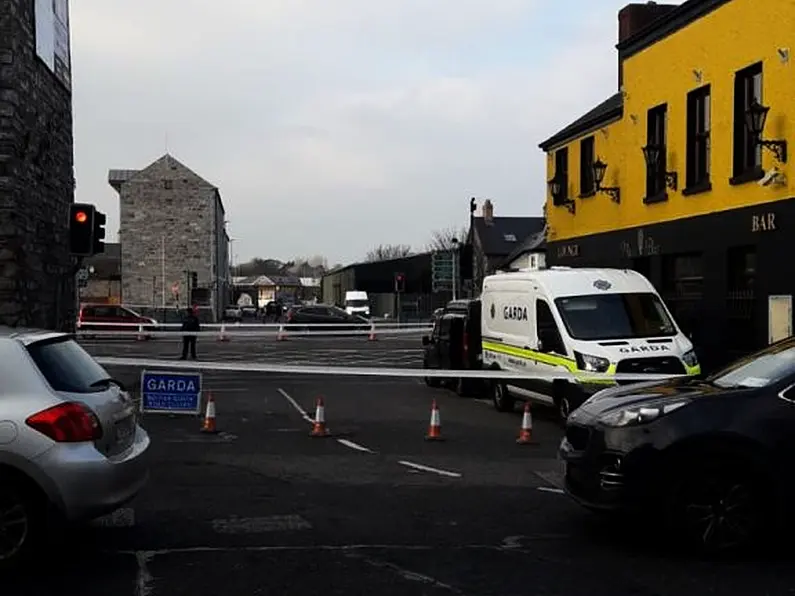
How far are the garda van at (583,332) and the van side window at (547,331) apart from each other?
0.01 metres

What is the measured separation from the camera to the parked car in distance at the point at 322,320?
4691cm

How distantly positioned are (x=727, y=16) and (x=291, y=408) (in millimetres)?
10689

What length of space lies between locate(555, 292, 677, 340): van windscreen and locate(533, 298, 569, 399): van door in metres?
0.21

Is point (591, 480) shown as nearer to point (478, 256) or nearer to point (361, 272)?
point (478, 256)

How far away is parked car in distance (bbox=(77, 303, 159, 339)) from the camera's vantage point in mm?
43344

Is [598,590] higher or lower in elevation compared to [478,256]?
lower

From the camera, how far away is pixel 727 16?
60.8ft

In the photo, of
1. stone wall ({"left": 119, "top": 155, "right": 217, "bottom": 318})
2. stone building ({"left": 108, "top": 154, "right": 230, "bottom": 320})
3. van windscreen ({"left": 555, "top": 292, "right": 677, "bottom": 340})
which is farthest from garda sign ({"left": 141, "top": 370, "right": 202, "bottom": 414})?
stone wall ({"left": 119, "top": 155, "right": 217, "bottom": 318})

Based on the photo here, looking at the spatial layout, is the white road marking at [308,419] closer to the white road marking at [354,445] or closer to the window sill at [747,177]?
the white road marking at [354,445]

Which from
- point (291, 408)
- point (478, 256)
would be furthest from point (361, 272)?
point (291, 408)

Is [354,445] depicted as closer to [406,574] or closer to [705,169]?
[406,574]

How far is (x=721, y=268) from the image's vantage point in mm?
18766

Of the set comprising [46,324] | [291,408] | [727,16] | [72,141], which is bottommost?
[291,408]

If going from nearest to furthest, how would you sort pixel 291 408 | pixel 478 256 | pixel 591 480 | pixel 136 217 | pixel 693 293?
pixel 591 480, pixel 291 408, pixel 693 293, pixel 478 256, pixel 136 217
